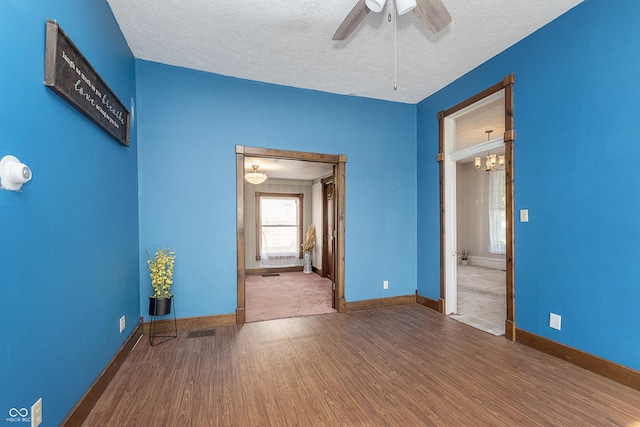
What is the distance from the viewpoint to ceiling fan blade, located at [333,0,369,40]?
6.69 ft

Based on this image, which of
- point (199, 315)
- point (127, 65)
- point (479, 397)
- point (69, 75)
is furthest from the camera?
point (199, 315)

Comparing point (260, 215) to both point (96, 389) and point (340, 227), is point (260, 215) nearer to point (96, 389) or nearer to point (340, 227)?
point (340, 227)

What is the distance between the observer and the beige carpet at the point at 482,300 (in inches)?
140

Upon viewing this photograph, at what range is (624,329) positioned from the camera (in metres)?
2.21

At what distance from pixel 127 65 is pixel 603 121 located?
14.4 ft

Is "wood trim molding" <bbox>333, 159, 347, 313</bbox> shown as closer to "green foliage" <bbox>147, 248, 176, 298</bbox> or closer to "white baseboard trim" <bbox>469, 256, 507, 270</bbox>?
"green foliage" <bbox>147, 248, 176, 298</bbox>

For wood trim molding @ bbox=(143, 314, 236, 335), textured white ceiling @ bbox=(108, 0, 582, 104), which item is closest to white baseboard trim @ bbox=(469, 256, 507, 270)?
textured white ceiling @ bbox=(108, 0, 582, 104)

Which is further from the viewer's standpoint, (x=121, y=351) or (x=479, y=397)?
(x=121, y=351)

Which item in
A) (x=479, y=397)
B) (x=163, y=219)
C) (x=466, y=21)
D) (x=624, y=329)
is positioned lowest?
(x=479, y=397)

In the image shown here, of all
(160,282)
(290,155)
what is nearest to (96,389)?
(160,282)

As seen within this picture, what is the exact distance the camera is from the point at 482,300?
456cm

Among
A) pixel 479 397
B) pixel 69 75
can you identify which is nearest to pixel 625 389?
pixel 479 397

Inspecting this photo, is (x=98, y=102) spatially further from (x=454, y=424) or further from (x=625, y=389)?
(x=625, y=389)

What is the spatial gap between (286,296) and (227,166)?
2522 mm
